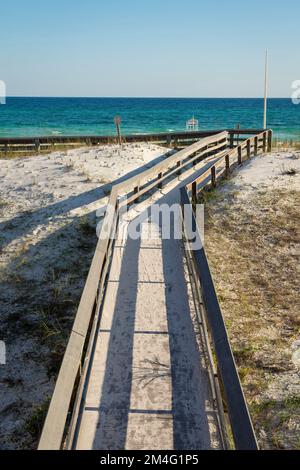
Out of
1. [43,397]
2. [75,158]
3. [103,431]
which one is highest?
[75,158]

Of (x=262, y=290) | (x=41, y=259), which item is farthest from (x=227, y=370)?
(x=41, y=259)

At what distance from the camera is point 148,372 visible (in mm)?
6477

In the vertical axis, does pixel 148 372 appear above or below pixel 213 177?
below

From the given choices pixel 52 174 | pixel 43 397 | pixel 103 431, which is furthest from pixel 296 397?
pixel 52 174

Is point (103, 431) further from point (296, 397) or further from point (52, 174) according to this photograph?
point (52, 174)

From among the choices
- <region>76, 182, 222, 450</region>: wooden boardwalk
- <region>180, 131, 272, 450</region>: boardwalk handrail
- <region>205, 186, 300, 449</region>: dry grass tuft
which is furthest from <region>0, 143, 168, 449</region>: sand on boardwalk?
<region>205, 186, 300, 449</region>: dry grass tuft

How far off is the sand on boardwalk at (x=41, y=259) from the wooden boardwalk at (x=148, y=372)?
118 centimetres

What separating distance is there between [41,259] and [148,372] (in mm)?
5948

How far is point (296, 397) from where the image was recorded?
6762 millimetres

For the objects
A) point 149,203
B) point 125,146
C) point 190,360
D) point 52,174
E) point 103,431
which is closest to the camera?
point 103,431

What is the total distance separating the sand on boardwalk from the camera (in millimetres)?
7262

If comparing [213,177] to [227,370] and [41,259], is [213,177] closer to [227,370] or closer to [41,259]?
[41,259]

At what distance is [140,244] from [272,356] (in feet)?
13.9

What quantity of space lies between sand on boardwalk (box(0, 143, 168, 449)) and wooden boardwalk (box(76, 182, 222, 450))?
118cm
